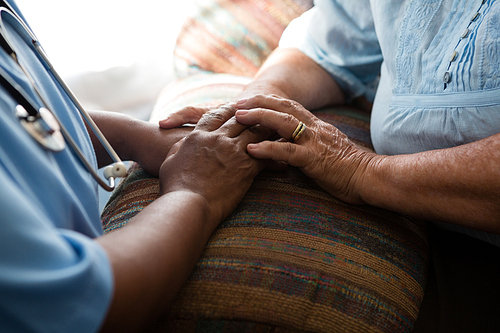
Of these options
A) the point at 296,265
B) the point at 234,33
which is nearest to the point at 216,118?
the point at 296,265

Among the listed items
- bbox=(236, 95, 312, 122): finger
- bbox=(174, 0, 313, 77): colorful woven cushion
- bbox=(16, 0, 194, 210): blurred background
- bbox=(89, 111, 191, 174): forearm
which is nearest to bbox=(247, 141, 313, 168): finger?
bbox=(236, 95, 312, 122): finger

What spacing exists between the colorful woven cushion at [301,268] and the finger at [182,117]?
0.62 feet

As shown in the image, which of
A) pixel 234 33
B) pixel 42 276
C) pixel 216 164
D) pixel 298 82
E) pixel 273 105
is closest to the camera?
pixel 42 276

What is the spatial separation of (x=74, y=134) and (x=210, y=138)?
25 centimetres

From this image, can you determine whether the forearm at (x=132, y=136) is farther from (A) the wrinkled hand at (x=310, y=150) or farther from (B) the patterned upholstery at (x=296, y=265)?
(A) the wrinkled hand at (x=310, y=150)

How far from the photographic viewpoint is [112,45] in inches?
69.1

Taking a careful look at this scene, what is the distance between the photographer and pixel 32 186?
0.38 m

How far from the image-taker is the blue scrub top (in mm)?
312

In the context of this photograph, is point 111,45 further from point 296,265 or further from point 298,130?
point 296,265

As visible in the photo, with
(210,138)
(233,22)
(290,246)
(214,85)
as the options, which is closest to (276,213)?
(290,246)

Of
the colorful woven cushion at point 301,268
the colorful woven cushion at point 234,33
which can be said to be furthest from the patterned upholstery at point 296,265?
the colorful woven cushion at point 234,33

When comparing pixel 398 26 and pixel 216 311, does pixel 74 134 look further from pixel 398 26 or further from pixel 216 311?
pixel 398 26

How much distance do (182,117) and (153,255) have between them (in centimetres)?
47

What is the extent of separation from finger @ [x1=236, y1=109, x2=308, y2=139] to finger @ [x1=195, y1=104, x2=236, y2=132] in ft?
0.13
